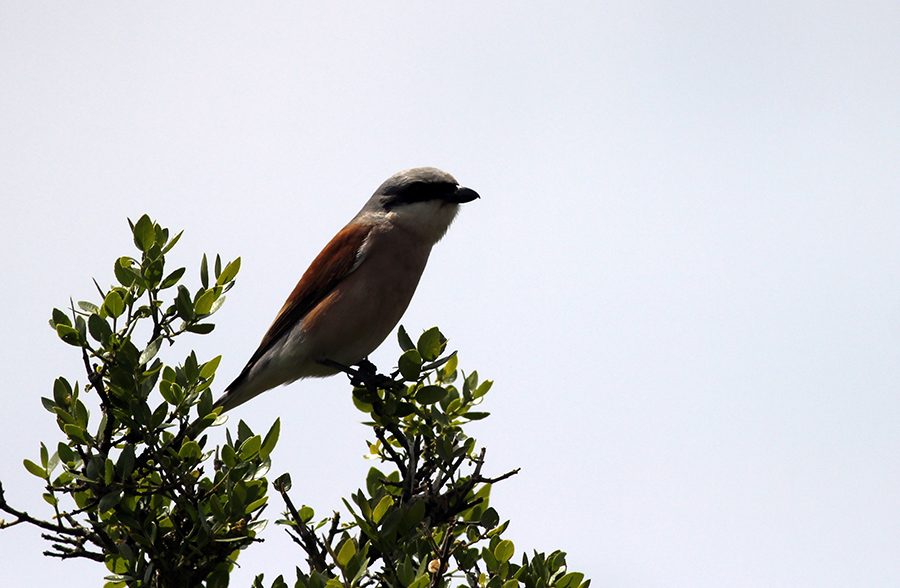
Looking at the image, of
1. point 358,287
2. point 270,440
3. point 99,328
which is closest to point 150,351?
point 99,328

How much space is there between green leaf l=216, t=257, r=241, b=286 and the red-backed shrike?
4.30 ft

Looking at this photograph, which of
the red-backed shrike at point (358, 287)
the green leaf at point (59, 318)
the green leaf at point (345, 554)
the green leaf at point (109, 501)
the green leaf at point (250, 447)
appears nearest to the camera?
the green leaf at point (345, 554)

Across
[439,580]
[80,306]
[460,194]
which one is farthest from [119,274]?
[460,194]

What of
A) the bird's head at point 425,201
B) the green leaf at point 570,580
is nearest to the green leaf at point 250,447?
the green leaf at point 570,580

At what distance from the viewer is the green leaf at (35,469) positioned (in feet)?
9.17

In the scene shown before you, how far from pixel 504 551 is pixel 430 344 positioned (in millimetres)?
856

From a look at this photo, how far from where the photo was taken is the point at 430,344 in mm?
3135

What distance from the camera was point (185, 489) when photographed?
2807mm

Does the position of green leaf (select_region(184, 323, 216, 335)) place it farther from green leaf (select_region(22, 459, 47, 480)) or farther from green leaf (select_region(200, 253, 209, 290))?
green leaf (select_region(22, 459, 47, 480))

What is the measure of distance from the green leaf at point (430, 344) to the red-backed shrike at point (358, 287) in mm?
1438

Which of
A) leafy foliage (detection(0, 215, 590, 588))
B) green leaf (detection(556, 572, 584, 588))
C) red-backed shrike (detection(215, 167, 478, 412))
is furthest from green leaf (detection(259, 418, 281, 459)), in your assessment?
red-backed shrike (detection(215, 167, 478, 412))

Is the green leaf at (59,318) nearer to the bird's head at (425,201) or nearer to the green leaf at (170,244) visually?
the green leaf at (170,244)

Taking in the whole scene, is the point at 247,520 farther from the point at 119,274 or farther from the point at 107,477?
the point at 119,274

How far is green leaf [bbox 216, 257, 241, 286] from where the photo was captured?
327cm
